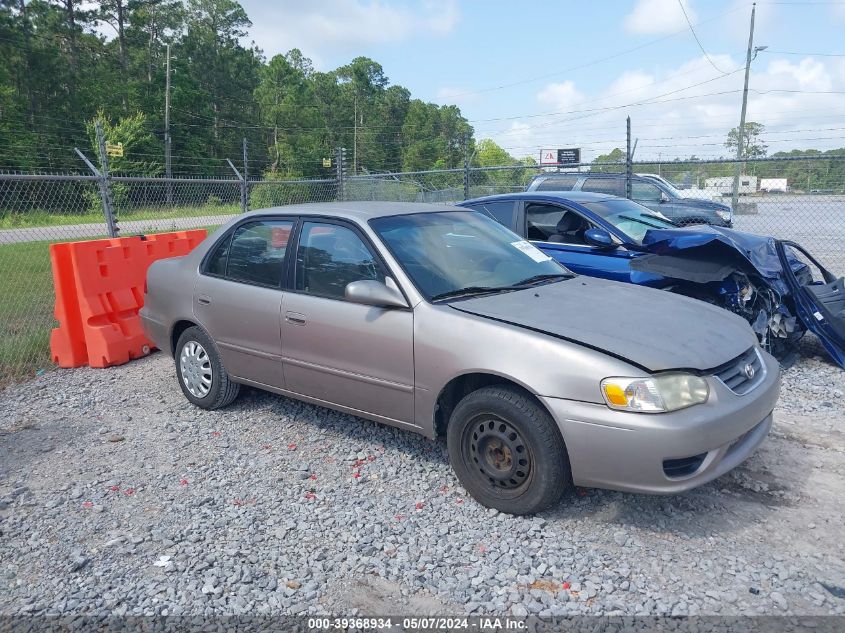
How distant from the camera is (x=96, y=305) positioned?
6250 millimetres

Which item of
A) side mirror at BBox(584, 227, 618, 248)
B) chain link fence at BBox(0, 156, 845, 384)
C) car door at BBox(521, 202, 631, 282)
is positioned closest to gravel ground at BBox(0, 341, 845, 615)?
car door at BBox(521, 202, 631, 282)

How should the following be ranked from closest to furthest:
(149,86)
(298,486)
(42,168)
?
(298,486) < (42,168) < (149,86)

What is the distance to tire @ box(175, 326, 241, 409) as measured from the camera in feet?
15.9

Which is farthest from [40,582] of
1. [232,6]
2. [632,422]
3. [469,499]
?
[232,6]

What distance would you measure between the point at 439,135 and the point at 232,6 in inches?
981

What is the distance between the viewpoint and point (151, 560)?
3115 millimetres

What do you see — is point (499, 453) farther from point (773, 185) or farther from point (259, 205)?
point (259, 205)

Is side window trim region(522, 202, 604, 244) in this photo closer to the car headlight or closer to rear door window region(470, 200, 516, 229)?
rear door window region(470, 200, 516, 229)

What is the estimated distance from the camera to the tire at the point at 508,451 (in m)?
3.14

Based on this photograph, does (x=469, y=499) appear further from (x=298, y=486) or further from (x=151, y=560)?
(x=151, y=560)

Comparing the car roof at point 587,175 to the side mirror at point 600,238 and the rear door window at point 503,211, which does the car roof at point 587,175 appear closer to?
the rear door window at point 503,211

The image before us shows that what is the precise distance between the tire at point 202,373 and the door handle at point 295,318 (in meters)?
0.91

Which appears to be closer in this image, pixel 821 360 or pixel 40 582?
pixel 40 582

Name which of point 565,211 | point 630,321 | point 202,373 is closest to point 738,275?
point 565,211
